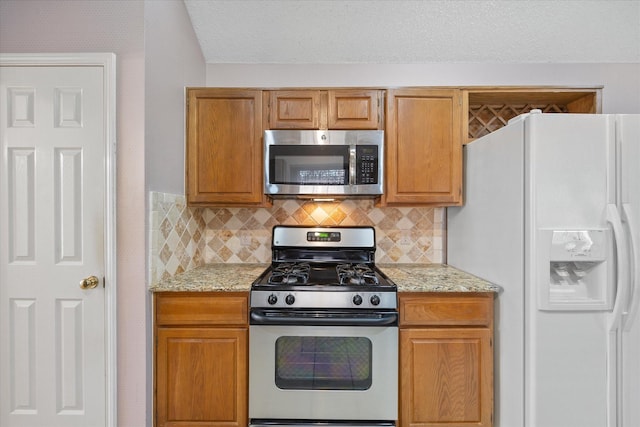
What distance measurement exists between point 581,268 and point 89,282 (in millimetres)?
2368

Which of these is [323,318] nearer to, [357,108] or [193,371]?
[193,371]

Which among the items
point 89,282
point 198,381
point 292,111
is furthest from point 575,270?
point 89,282

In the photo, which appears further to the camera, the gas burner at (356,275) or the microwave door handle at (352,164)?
the microwave door handle at (352,164)

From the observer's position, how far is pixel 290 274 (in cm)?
194

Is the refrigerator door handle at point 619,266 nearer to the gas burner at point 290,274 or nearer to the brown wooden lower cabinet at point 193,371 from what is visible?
the gas burner at point 290,274

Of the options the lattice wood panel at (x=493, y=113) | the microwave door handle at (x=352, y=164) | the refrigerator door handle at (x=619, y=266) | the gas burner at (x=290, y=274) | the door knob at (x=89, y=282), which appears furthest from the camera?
the lattice wood panel at (x=493, y=113)

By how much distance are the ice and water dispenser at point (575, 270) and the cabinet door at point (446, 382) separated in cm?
45

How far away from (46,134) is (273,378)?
5.68 ft

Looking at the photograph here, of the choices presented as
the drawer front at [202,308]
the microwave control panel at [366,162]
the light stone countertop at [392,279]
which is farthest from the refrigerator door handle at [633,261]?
the drawer front at [202,308]

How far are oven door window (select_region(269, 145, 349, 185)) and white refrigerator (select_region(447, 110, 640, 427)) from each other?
1027mm

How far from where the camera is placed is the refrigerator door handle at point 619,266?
4.50 feet

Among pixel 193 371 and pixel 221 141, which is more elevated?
pixel 221 141

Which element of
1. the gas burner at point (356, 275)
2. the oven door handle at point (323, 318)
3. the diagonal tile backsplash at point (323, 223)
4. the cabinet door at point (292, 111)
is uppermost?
the cabinet door at point (292, 111)

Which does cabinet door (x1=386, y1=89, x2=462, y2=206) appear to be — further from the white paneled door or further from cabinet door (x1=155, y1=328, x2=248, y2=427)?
the white paneled door
